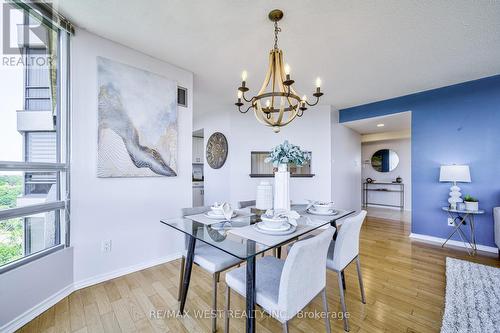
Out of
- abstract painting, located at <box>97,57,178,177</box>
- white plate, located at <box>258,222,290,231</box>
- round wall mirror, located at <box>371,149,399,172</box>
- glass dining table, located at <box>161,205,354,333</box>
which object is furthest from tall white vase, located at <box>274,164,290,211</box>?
round wall mirror, located at <box>371,149,399,172</box>

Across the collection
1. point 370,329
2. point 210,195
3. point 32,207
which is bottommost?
point 370,329

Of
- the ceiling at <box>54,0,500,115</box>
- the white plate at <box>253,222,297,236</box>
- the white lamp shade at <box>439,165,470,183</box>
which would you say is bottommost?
the white plate at <box>253,222,297,236</box>

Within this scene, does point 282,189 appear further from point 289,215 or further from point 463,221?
point 463,221

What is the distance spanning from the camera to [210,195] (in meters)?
4.90

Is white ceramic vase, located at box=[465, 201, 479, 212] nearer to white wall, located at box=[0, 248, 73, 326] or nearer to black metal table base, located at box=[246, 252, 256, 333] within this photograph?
black metal table base, located at box=[246, 252, 256, 333]

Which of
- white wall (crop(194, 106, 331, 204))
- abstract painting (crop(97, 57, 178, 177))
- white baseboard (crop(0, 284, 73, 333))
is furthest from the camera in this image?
white wall (crop(194, 106, 331, 204))

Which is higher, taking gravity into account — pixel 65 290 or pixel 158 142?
pixel 158 142

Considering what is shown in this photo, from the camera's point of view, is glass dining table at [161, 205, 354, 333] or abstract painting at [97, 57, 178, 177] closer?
glass dining table at [161, 205, 354, 333]

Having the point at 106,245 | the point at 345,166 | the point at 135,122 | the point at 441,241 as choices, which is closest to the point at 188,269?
the point at 106,245

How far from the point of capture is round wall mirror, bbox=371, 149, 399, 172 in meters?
6.37

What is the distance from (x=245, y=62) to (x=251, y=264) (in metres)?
2.34

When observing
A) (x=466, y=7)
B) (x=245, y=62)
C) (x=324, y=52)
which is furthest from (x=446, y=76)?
(x=245, y=62)

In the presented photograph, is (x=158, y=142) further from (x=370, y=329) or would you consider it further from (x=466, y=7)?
(x=466, y=7)
